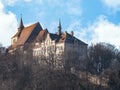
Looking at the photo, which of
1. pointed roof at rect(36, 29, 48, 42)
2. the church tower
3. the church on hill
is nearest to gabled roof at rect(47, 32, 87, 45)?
the church on hill

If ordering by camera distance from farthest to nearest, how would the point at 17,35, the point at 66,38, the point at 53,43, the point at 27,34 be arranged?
1. the point at 17,35
2. the point at 27,34
3. the point at 53,43
4. the point at 66,38

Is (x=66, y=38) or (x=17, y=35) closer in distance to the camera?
(x=66, y=38)

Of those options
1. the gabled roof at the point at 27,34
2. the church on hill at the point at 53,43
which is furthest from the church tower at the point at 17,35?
the church on hill at the point at 53,43

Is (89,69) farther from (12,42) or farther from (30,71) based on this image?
(12,42)

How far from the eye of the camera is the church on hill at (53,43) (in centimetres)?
8446

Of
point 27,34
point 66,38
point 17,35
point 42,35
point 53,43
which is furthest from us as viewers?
point 17,35

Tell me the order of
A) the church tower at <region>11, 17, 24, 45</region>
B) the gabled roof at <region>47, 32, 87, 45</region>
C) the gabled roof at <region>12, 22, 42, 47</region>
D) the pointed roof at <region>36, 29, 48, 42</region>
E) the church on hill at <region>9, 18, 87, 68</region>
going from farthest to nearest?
the church tower at <region>11, 17, 24, 45</region>, the gabled roof at <region>12, 22, 42, 47</region>, the pointed roof at <region>36, 29, 48, 42</region>, the gabled roof at <region>47, 32, 87, 45</region>, the church on hill at <region>9, 18, 87, 68</region>

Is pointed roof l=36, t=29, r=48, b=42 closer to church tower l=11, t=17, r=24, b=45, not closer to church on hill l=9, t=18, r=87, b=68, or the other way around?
church on hill l=9, t=18, r=87, b=68

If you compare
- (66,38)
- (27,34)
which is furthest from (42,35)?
(66,38)

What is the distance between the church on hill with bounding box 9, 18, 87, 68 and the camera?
84.5 metres

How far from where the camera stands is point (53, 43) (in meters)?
90.0

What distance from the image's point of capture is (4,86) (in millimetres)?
69875

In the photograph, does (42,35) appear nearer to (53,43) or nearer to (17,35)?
(53,43)

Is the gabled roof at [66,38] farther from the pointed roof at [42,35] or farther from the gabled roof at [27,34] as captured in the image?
the gabled roof at [27,34]
